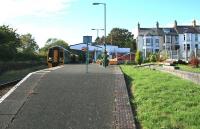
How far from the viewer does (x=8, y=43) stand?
218 feet

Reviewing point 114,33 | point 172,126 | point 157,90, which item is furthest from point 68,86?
point 114,33

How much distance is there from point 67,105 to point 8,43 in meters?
54.5

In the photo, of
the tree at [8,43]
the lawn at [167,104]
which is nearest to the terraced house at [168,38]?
the tree at [8,43]

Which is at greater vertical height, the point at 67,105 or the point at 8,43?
the point at 8,43

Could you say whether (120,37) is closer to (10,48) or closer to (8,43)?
(8,43)

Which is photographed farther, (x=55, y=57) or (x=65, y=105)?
(x=55, y=57)

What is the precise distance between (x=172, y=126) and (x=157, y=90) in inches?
A: 171

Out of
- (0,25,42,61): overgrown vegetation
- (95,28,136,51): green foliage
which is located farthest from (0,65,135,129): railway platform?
(95,28,136,51): green foliage

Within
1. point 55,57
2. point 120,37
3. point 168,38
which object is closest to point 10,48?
point 55,57

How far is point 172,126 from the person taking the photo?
10.9m

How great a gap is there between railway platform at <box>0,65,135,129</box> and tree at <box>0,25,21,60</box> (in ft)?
136

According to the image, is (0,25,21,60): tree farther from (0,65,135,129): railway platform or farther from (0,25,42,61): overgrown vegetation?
(0,65,135,129): railway platform

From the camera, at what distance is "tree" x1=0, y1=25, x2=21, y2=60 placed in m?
58.9

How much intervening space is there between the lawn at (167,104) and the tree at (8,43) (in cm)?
4388
